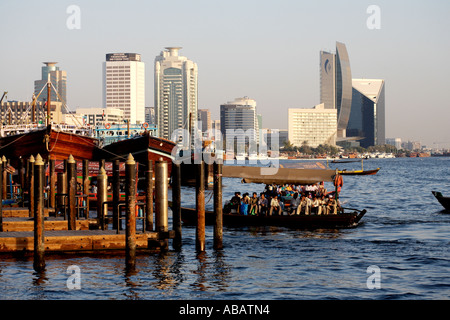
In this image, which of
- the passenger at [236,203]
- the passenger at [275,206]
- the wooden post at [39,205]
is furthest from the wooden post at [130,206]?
the passenger at [236,203]

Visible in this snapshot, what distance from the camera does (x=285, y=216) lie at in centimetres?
3612

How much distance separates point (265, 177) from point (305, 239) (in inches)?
337

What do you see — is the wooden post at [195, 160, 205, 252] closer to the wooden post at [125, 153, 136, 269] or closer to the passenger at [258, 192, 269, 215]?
the wooden post at [125, 153, 136, 269]

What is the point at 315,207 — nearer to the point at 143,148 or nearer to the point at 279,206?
the point at 279,206

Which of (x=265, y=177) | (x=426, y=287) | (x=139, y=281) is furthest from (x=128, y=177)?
(x=265, y=177)

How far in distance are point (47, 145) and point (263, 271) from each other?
3761cm

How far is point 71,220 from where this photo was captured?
1105 inches

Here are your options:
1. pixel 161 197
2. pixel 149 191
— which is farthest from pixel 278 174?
pixel 149 191

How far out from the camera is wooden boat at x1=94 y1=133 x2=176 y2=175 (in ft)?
211

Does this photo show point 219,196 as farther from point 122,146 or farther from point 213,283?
point 122,146

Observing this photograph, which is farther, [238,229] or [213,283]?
[238,229]

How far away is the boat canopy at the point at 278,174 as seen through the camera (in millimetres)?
40719

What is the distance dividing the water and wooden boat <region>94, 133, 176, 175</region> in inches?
1203
